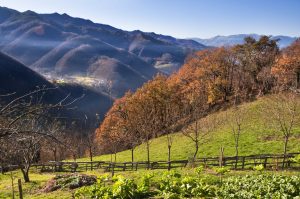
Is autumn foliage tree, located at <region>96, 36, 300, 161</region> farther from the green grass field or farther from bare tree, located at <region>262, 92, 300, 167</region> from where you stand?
bare tree, located at <region>262, 92, 300, 167</region>

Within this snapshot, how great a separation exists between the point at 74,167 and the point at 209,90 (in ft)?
126

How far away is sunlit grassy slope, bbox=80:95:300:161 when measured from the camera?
44.7 m

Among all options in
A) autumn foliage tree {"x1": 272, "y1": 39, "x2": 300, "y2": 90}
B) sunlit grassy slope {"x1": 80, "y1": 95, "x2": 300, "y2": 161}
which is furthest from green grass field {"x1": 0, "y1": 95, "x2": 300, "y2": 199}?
autumn foliage tree {"x1": 272, "y1": 39, "x2": 300, "y2": 90}

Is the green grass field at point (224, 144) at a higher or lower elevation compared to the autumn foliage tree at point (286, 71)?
lower

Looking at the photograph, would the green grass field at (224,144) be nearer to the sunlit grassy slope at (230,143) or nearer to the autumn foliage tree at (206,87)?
the sunlit grassy slope at (230,143)

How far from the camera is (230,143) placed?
4975 centimetres

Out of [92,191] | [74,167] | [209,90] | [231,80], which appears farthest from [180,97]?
[92,191]

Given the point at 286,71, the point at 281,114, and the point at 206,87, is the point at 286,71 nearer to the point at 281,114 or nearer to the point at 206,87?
the point at 206,87

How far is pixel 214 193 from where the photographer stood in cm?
1694

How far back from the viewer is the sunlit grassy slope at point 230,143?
44.7 meters

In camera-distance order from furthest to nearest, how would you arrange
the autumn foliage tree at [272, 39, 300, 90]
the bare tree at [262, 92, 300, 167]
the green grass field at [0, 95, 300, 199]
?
the autumn foliage tree at [272, 39, 300, 90], the bare tree at [262, 92, 300, 167], the green grass field at [0, 95, 300, 199]

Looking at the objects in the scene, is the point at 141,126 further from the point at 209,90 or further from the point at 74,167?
the point at 209,90

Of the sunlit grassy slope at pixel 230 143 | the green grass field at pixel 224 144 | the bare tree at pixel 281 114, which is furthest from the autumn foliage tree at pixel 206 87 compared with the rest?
the bare tree at pixel 281 114

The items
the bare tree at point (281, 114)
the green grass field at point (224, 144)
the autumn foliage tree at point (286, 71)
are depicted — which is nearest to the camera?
the green grass field at point (224, 144)
